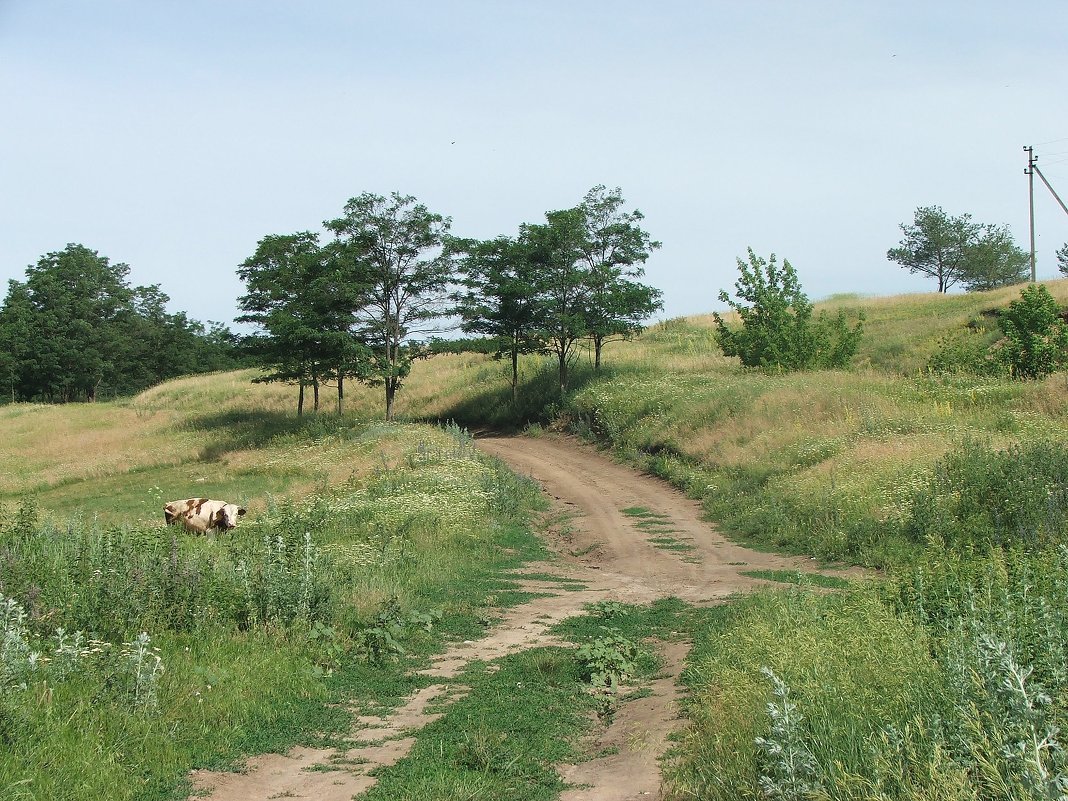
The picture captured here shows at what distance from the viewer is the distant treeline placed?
257ft

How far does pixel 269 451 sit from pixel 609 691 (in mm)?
30289

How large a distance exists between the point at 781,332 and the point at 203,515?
79.4 ft

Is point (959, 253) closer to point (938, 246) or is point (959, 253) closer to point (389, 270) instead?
point (938, 246)

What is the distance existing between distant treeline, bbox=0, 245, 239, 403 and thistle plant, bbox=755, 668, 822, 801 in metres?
71.3

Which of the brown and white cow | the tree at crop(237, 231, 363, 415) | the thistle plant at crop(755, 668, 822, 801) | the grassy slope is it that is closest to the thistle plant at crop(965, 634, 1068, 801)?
the thistle plant at crop(755, 668, 822, 801)

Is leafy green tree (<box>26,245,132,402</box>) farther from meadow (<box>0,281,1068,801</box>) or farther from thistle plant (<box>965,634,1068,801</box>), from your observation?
thistle plant (<box>965,634,1068,801</box>)

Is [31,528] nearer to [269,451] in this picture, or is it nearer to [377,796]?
[377,796]

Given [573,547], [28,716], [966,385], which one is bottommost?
[573,547]

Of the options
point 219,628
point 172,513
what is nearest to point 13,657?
point 219,628

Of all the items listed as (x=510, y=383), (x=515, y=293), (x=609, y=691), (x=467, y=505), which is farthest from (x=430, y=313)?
(x=609, y=691)

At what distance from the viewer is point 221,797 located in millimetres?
5719

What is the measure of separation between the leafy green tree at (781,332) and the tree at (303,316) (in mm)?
16246

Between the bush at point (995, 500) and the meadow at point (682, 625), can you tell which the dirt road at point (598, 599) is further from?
the bush at point (995, 500)

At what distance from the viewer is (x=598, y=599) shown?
11.9m
